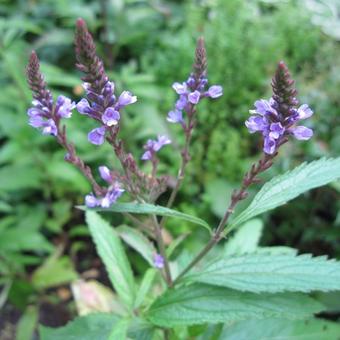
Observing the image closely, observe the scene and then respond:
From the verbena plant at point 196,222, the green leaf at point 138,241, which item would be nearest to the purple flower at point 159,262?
the verbena plant at point 196,222

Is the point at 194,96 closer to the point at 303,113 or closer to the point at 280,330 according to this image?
the point at 303,113

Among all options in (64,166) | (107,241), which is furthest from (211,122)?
(107,241)

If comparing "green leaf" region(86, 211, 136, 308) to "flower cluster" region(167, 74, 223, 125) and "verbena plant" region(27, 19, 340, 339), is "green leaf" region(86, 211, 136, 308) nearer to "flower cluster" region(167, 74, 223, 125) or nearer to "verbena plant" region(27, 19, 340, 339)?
"verbena plant" region(27, 19, 340, 339)

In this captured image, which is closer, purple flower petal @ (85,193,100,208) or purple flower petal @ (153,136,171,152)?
purple flower petal @ (85,193,100,208)

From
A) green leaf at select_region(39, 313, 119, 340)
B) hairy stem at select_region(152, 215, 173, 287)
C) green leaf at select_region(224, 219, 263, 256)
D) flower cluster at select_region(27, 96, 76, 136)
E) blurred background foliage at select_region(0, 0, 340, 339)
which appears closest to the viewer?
flower cluster at select_region(27, 96, 76, 136)

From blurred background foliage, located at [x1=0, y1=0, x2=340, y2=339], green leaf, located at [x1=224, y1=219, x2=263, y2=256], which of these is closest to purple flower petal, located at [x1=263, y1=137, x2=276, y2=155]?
green leaf, located at [x1=224, y1=219, x2=263, y2=256]

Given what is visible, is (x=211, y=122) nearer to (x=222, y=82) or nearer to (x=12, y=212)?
(x=222, y=82)

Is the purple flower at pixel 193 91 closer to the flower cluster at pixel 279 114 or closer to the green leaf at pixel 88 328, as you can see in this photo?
the flower cluster at pixel 279 114
